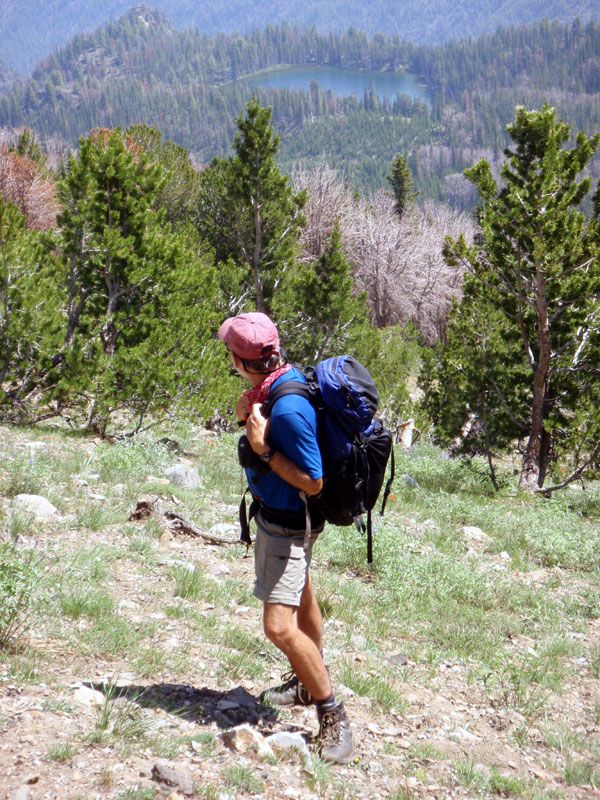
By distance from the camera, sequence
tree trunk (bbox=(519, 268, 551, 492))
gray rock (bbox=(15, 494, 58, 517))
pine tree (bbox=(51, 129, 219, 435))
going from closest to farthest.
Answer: gray rock (bbox=(15, 494, 58, 517)) < tree trunk (bbox=(519, 268, 551, 492)) < pine tree (bbox=(51, 129, 219, 435))

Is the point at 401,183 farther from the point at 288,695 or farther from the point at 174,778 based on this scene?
the point at 174,778

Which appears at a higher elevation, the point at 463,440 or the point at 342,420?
the point at 342,420

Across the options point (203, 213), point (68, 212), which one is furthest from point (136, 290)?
point (203, 213)

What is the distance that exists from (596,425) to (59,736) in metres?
10.7

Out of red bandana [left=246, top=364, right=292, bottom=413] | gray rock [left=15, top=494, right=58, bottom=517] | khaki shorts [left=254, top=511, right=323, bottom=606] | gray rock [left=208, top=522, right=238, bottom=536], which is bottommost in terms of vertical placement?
gray rock [left=208, top=522, right=238, bottom=536]

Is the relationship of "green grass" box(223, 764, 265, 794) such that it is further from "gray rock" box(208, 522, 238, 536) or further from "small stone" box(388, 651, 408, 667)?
"gray rock" box(208, 522, 238, 536)

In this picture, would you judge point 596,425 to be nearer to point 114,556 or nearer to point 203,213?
point 114,556

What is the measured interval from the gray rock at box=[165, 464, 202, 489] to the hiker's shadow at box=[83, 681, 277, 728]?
4.29 metres

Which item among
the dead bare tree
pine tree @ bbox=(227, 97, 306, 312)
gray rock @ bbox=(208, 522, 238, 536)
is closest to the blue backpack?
gray rock @ bbox=(208, 522, 238, 536)

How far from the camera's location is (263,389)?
9.93 feet

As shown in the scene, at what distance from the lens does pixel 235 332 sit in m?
2.97

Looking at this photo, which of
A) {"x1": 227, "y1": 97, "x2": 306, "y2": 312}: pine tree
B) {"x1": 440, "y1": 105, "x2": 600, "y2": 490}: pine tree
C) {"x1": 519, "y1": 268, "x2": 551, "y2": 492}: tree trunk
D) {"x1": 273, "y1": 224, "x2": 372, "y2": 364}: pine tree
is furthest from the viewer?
{"x1": 227, "y1": 97, "x2": 306, "y2": 312}: pine tree

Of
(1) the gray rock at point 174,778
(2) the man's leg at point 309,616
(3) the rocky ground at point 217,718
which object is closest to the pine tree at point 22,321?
(3) the rocky ground at point 217,718

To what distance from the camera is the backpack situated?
2.91m
